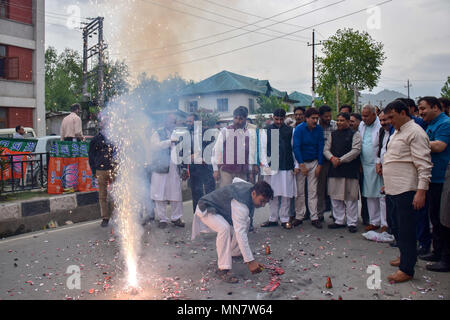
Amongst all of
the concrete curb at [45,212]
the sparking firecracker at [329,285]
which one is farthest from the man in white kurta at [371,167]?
the concrete curb at [45,212]

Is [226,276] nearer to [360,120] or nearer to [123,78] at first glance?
[360,120]

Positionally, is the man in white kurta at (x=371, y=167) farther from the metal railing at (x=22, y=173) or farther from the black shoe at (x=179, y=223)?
the metal railing at (x=22, y=173)

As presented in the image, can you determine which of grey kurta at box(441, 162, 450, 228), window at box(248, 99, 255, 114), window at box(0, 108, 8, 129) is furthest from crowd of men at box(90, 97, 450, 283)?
window at box(248, 99, 255, 114)

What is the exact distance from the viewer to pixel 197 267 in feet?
16.2

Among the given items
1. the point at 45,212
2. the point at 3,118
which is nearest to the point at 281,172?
the point at 45,212

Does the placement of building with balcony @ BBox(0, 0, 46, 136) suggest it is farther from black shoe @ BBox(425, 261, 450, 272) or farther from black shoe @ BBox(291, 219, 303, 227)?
black shoe @ BBox(425, 261, 450, 272)

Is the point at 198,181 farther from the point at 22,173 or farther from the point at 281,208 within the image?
the point at 22,173

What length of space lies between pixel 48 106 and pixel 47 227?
47.1 m

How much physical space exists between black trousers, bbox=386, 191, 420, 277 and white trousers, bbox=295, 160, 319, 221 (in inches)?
102

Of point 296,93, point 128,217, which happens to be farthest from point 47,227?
point 296,93

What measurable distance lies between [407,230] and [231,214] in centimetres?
214

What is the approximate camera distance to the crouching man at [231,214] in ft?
14.5

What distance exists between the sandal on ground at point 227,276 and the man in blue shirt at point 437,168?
255 centimetres

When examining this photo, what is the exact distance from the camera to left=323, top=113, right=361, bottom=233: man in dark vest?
670cm
